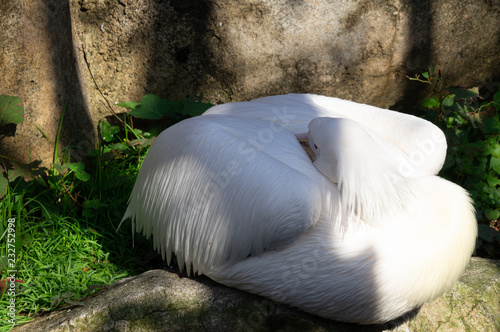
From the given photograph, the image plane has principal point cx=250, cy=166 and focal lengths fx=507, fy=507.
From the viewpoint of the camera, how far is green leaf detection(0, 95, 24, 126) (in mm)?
2320

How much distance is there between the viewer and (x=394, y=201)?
1.71m

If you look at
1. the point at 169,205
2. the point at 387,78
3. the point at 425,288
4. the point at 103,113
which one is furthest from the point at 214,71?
the point at 425,288

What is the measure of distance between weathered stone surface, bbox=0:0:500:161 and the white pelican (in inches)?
40.3

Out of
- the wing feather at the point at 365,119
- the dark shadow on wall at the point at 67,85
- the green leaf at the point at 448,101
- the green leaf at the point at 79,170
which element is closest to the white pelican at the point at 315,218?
the wing feather at the point at 365,119

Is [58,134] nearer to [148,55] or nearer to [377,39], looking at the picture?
[148,55]

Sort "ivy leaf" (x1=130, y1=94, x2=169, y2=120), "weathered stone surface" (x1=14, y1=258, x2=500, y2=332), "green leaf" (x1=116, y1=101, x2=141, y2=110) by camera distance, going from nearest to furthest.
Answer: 1. "weathered stone surface" (x1=14, y1=258, x2=500, y2=332)
2. "ivy leaf" (x1=130, y1=94, x2=169, y2=120)
3. "green leaf" (x1=116, y1=101, x2=141, y2=110)

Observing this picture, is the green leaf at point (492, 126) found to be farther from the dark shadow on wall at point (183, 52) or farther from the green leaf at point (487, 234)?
the dark shadow on wall at point (183, 52)

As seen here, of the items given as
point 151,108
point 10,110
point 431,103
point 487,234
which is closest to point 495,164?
point 487,234

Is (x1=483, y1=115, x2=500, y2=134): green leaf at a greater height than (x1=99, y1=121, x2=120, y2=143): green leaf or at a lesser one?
greater

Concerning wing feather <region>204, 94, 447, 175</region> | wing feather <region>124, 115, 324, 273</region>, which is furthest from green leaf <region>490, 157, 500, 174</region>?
wing feather <region>124, 115, 324, 273</region>

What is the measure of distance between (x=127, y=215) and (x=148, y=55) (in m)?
1.13

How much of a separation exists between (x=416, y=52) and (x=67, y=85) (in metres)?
2.11

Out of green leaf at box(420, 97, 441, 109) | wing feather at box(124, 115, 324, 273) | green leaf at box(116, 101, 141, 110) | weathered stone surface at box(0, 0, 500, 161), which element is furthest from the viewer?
green leaf at box(420, 97, 441, 109)

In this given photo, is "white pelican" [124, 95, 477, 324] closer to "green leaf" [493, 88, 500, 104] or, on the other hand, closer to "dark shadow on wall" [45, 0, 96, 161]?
"dark shadow on wall" [45, 0, 96, 161]
